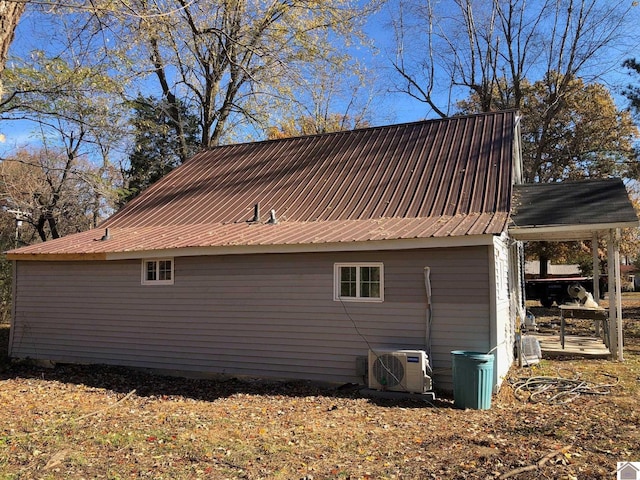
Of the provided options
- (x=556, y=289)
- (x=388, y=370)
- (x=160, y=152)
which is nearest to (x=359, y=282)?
(x=388, y=370)

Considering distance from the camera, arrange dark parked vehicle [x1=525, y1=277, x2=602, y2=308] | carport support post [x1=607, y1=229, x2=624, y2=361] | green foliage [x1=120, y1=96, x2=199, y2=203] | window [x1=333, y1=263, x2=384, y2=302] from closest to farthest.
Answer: window [x1=333, y1=263, x2=384, y2=302]
carport support post [x1=607, y1=229, x2=624, y2=361]
green foliage [x1=120, y1=96, x2=199, y2=203]
dark parked vehicle [x1=525, y1=277, x2=602, y2=308]

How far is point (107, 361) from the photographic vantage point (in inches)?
417

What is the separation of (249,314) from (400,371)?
3.08 m

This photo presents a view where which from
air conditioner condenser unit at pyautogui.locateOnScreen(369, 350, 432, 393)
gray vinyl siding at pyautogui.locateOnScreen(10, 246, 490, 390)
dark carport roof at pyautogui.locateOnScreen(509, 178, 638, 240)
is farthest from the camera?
dark carport roof at pyautogui.locateOnScreen(509, 178, 638, 240)

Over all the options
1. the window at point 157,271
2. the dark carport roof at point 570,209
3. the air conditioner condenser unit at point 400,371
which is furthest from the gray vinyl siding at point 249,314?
the dark carport roof at point 570,209

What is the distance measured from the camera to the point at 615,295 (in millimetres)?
10039

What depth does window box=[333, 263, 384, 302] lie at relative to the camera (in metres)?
8.52

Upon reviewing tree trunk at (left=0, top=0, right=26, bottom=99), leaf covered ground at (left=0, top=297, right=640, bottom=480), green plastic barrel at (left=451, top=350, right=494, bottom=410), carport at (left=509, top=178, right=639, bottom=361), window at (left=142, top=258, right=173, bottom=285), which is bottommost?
leaf covered ground at (left=0, top=297, right=640, bottom=480)

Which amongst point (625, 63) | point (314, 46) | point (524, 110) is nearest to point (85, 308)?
point (314, 46)

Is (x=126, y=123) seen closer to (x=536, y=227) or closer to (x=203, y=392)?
(x=203, y=392)

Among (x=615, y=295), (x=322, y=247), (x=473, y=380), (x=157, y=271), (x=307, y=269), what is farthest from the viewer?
(x=157, y=271)

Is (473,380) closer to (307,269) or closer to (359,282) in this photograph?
(359,282)

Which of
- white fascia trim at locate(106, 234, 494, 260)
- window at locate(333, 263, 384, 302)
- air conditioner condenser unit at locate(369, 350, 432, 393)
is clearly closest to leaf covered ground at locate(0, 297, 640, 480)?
air conditioner condenser unit at locate(369, 350, 432, 393)

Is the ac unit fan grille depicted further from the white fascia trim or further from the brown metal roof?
the brown metal roof
